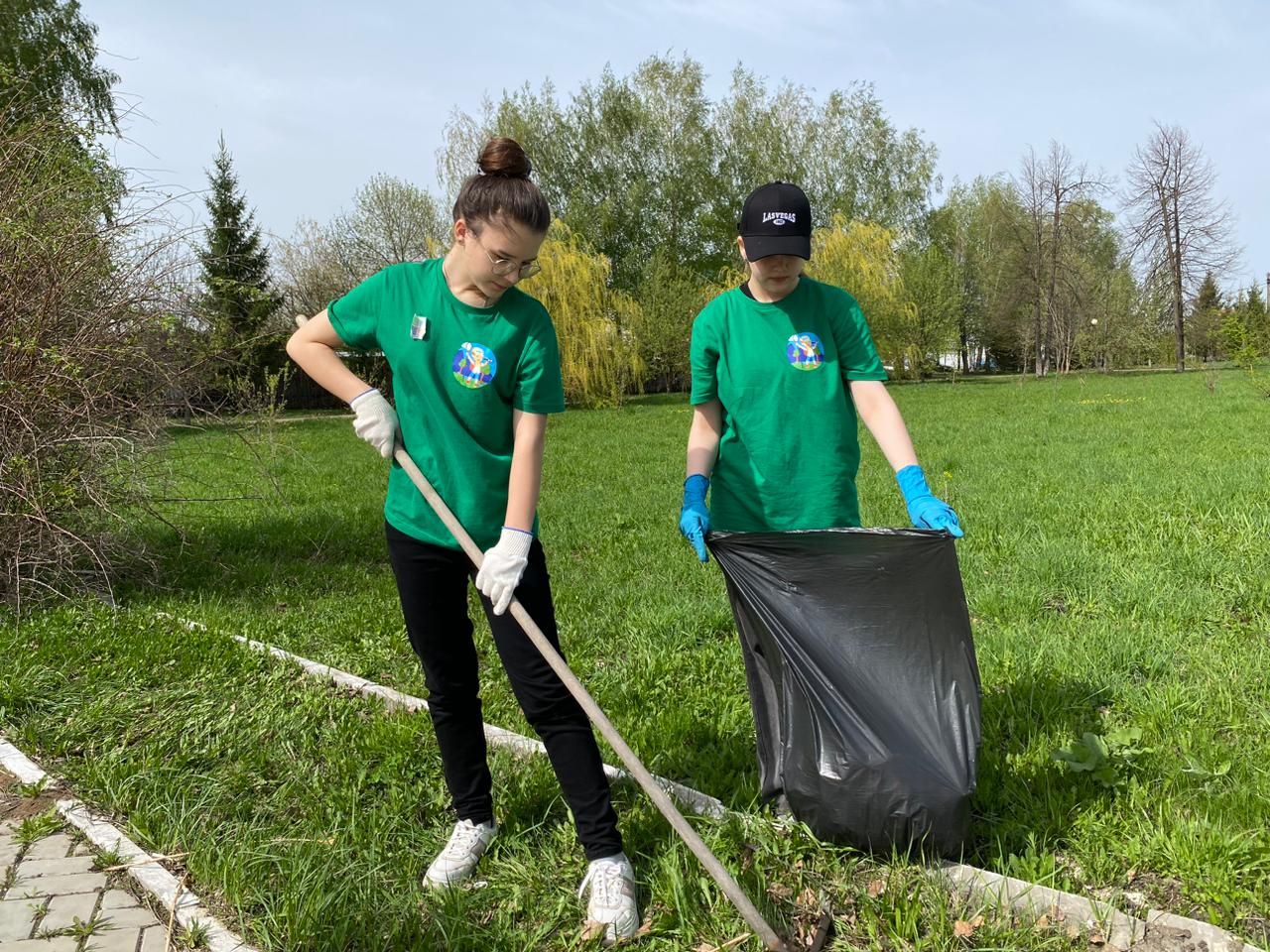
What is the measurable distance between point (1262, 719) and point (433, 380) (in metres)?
2.76

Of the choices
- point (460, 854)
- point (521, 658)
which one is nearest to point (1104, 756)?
point (521, 658)

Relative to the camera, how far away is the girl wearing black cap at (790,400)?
246 cm

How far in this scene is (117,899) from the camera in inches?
91.6

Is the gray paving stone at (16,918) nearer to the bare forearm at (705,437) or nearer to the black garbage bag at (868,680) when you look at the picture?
the black garbage bag at (868,680)

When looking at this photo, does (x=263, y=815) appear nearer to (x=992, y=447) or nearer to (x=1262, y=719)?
(x=1262, y=719)

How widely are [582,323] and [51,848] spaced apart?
2080 cm

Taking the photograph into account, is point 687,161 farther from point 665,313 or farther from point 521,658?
point 521,658

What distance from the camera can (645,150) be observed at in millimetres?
30828

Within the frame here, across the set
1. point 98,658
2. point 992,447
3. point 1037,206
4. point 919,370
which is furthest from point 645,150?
point 98,658

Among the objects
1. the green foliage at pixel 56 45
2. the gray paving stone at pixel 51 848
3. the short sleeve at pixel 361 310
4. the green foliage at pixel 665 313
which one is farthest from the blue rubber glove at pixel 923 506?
the green foliage at pixel 665 313

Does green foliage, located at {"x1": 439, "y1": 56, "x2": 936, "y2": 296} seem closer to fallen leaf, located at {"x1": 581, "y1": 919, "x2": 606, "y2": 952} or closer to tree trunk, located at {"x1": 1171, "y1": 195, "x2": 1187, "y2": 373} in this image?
tree trunk, located at {"x1": 1171, "y1": 195, "x2": 1187, "y2": 373}

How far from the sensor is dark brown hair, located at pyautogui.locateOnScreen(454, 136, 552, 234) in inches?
80.4

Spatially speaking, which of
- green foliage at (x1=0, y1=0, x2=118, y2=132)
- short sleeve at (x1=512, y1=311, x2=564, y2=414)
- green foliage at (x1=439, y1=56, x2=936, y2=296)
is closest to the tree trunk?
green foliage at (x1=439, y1=56, x2=936, y2=296)

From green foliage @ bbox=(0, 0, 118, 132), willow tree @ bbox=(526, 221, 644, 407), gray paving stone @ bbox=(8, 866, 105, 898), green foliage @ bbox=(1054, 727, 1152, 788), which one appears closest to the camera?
gray paving stone @ bbox=(8, 866, 105, 898)
